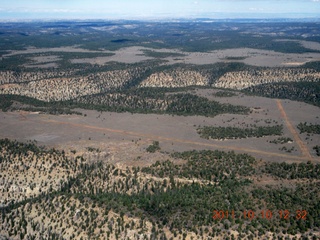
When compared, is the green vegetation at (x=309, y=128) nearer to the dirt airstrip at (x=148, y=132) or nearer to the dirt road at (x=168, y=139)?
the dirt airstrip at (x=148, y=132)

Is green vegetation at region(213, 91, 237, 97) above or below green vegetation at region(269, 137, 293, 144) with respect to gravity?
above

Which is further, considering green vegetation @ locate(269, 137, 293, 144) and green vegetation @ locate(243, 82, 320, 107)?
green vegetation @ locate(243, 82, 320, 107)

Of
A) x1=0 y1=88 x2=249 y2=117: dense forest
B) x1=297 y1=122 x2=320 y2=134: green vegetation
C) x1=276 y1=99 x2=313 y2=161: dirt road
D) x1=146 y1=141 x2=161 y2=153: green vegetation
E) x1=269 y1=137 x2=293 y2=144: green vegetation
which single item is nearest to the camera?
x1=276 y1=99 x2=313 y2=161: dirt road

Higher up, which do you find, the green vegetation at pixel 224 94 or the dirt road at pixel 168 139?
the green vegetation at pixel 224 94

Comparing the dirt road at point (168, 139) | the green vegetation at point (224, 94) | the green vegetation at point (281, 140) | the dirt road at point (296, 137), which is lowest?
the dirt road at point (168, 139)
